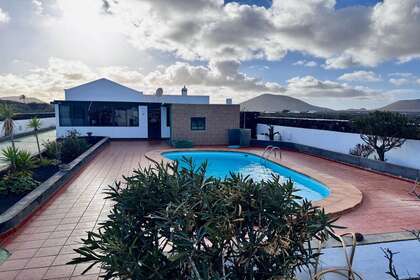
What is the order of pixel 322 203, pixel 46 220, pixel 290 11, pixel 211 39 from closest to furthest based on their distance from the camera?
pixel 46 220
pixel 322 203
pixel 290 11
pixel 211 39

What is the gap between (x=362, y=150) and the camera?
1081cm

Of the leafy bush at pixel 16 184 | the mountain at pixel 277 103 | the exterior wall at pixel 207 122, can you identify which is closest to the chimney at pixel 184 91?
the exterior wall at pixel 207 122

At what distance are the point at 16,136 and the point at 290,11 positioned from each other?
20.5 metres

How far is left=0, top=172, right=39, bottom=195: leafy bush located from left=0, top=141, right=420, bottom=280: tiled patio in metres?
0.76

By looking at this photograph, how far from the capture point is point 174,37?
16906 millimetres

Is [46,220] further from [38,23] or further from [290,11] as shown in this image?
[290,11]

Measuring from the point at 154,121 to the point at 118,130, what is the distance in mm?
2621

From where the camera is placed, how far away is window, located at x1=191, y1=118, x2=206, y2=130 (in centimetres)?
1686

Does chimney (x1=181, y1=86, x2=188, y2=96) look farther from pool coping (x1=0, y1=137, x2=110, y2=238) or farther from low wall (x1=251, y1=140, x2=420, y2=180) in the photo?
pool coping (x1=0, y1=137, x2=110, y2=238)

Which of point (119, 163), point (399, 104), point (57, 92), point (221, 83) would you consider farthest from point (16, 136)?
point (399, 104)

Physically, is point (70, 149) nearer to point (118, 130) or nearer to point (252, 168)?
point (118, 130)

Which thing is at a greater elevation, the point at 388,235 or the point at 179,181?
the point at 179,181

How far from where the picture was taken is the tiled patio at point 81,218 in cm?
360

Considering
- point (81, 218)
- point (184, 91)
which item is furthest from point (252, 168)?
point (184, 91)
